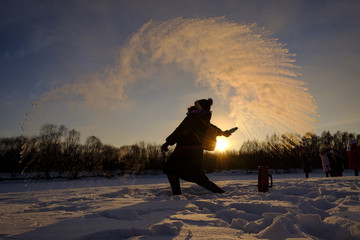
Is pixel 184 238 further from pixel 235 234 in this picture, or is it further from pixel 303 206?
pixel 303 206

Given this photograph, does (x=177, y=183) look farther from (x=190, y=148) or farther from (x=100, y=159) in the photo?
(x=100, y=159)

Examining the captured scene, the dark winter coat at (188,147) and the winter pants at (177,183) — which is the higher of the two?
the dark winter coat at (188,147)

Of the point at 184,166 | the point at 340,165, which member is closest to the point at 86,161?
the point at 340,165

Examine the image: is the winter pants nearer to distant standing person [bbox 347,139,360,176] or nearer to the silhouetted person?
the silhouetted person

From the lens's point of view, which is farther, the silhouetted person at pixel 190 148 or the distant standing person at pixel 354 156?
the distant standing person at pixel 354 156

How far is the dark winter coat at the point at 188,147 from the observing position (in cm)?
427

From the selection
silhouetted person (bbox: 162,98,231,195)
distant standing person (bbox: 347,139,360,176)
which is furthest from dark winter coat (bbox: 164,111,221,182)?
distant standing person (bbox: 347,139,360,176)

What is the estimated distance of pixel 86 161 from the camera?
4000 cm

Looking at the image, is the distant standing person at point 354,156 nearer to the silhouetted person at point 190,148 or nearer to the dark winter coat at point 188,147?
the silhouetted person at point 190,148

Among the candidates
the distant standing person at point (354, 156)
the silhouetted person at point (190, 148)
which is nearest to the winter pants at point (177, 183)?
the silhouetted person at point (190, 148)

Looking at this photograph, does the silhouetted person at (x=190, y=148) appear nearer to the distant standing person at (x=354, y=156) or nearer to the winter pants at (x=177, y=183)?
the winter pants at (x=177, y=183)

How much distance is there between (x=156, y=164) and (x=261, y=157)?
85.5 ft

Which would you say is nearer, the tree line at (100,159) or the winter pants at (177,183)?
the winter pants at (177,183)

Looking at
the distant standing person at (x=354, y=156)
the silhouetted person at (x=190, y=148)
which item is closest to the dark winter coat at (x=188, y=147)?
the silhouetted person at (x=190, y=148)
